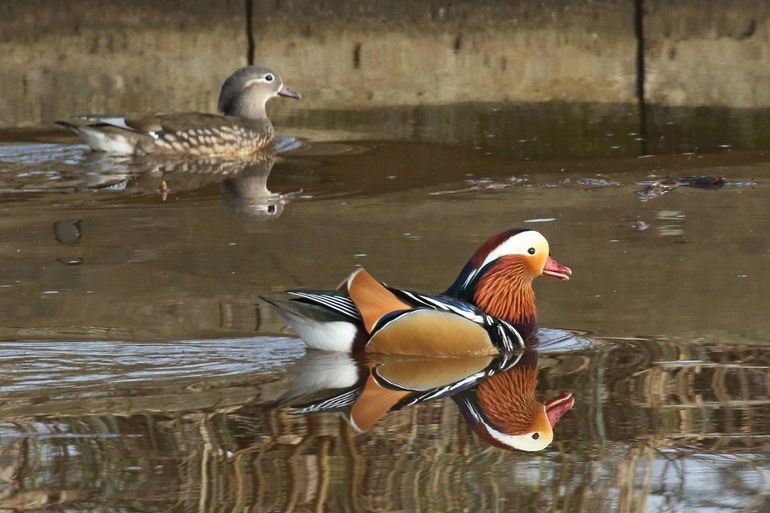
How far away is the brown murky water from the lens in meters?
5.05

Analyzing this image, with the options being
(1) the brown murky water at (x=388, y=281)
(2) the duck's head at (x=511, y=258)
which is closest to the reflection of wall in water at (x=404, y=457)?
(1) the brown murky water at (x=388, y=281)

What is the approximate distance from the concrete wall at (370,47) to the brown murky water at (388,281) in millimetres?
1161

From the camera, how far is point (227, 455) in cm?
527

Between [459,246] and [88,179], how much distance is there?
3338 mm

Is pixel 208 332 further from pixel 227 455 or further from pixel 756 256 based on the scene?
pixel 756 256

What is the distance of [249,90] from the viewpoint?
41.8 feet

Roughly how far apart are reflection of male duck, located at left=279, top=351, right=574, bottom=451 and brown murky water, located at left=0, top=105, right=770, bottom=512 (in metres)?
0.05

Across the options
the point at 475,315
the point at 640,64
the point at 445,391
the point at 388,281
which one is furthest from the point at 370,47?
the point at 445,391

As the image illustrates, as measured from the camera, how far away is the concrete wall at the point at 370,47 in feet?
45.0

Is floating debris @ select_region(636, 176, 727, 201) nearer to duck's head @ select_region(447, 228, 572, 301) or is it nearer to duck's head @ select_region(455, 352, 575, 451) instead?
duck's head @ select_region(447, 228, 572, 301)

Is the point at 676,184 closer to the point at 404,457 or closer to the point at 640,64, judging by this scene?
the point at 640,64

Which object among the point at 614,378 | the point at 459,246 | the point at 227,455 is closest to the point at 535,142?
the point at 459,246

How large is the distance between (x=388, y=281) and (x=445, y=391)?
5.68 feet

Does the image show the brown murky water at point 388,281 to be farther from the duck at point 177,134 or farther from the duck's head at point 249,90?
the duck's head at point 249,90
